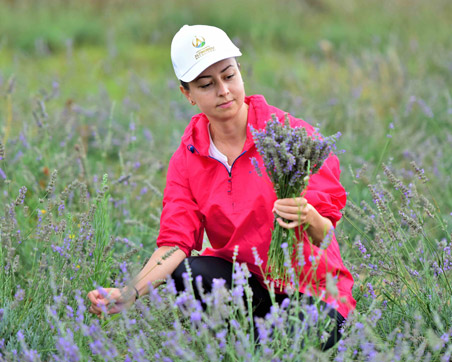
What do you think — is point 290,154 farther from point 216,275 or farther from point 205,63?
point 216,275

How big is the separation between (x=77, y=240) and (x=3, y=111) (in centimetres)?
292

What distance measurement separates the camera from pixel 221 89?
7.63ft

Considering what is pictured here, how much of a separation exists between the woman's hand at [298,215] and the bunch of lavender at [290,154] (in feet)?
0.11

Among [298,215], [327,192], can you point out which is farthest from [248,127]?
[298,215]

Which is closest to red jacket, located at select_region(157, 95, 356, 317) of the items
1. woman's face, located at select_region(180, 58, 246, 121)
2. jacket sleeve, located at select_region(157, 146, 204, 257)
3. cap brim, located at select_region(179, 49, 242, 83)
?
jacket sleeve, located at select_region(157, 146, 204, 257)

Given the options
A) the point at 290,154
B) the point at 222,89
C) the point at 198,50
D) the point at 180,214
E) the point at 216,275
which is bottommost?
the point at 216,275

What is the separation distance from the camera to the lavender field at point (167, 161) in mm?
1950

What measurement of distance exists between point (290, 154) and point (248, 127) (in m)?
0.44

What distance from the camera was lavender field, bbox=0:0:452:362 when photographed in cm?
195

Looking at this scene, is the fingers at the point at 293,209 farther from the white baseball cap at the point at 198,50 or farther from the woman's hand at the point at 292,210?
the white baseball cap at the point at 198,50

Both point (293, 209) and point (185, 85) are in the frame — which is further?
point (185, 85)

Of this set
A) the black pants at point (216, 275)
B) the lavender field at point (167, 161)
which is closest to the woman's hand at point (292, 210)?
the lavender field at point (167, 161)

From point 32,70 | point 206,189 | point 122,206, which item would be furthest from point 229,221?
point 32,70

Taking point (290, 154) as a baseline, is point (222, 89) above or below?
above
